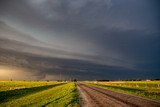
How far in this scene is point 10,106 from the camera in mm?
24781

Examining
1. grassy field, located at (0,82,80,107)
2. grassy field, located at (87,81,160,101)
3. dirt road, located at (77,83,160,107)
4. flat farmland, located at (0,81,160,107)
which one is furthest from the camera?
grassy field, located at (87,81,160,101)

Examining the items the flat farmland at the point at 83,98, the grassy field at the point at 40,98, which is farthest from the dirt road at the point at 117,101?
the grassy field at the point at 40,98

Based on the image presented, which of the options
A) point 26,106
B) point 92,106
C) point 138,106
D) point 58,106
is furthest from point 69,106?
point 138,106

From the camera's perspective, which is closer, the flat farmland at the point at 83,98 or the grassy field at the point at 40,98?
the flat farmland at the point at 83,98

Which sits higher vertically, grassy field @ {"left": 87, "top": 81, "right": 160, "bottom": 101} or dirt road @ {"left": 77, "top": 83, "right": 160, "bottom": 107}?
grassy field @ {"left": 87, "top": 81, "right": 160, "bottom": 101}

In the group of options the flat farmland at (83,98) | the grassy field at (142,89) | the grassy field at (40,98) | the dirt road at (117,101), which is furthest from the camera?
the grassy field at (142,89)

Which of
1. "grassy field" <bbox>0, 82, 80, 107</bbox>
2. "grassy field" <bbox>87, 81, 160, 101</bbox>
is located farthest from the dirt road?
"grassy field" <bbox>87, 81, 160, 101</bbox>

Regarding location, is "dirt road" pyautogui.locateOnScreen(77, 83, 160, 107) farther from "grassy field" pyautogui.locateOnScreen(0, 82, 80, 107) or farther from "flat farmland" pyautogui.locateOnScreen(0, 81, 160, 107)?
"grassy field" pyautogui.locateOnScreen(0, 82, 80, 107)

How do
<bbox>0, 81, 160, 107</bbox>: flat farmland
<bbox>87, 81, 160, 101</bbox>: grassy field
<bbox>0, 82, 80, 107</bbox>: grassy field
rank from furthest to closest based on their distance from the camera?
<bbox>87, 81, 160, 101</bbox>: grassy field → <bbox>0, 82, 80, 107</bbox>: grassy field → <bbox>0, 81, 160, 107</bbox>: flat farmland

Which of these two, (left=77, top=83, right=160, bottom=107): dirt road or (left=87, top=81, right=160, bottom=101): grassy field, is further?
(left=87, top=81, right=160, bottom=101): grassy field

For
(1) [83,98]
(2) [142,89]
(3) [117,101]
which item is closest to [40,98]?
(1) [83,98]

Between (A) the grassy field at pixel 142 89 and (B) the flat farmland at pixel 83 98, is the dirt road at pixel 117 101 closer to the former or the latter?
(B) the flat farmland at pixel 83 98

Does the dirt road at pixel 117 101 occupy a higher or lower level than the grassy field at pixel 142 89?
lower

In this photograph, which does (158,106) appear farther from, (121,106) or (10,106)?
(10,106)
